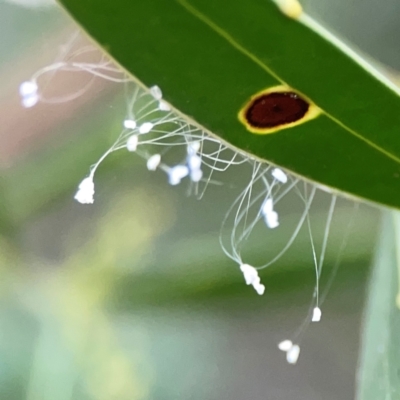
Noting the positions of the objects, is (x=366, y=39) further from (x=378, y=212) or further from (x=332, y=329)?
(x=332, y=329)

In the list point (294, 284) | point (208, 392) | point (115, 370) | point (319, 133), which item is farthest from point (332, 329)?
point (319, 133)

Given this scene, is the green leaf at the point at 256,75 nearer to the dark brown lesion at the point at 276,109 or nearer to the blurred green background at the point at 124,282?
the dark brown lesion at the point at 276,109

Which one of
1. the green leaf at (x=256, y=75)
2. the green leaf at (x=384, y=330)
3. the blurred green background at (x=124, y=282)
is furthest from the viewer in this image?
the blurred green background at (x=124, y=282)

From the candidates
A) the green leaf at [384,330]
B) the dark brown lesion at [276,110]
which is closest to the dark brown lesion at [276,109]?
the dark brown lesion at [276,110]

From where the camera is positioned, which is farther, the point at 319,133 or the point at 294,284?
the point at 294,284

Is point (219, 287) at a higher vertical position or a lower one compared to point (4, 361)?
higher

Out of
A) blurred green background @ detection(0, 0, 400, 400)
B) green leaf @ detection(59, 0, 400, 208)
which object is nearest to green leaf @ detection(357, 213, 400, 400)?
blurred green background @ detection(0, 0, 400, 400)
